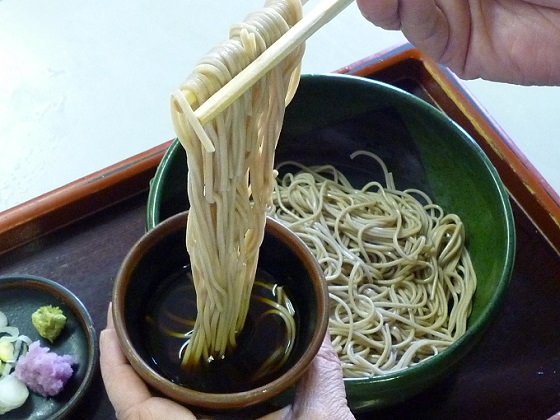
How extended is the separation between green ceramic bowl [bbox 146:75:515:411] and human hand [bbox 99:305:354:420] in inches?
3.9

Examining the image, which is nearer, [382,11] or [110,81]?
[382,11]

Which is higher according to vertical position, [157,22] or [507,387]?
[157,22]

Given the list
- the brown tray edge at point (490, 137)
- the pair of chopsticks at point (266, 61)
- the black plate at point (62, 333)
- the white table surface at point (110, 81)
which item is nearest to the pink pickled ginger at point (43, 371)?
the black plate at point (62, 333)

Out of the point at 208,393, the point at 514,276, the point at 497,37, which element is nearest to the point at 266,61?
the point at 208,393

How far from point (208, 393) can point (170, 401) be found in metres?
0.04

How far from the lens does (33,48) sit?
4.31ft

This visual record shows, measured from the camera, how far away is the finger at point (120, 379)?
0.61m

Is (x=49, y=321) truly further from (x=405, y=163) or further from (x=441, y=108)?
(x=441, y=108)

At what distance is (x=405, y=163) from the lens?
1.09 meters

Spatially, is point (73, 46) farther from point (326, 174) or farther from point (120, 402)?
point (120, 402)

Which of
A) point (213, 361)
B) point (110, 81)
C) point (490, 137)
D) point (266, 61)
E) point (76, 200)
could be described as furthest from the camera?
point (110, 81)

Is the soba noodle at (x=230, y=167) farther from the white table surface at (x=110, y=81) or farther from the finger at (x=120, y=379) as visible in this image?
Result: the white table surface at (x=110, y=81)

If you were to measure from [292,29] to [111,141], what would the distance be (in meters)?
0.75

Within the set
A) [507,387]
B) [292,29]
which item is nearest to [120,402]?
[292,29]
